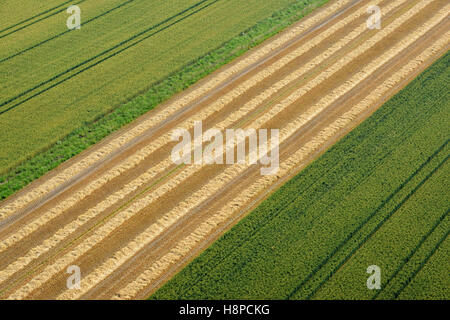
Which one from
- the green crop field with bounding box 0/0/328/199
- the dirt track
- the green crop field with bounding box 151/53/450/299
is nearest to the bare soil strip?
the dirt track

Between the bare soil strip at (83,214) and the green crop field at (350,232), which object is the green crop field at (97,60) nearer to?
the bare soil strip at (83,214)

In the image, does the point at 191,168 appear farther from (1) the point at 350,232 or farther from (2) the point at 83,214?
(1) the point at 350,232

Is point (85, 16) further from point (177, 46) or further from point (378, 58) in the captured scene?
point (378, 58)

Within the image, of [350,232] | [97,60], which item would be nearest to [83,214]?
[350,232]

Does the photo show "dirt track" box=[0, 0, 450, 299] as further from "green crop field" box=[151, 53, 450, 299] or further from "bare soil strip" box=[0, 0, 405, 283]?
"green crop field" box=[151, 53, 450, 299]

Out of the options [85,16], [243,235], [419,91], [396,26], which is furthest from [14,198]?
[396,26]

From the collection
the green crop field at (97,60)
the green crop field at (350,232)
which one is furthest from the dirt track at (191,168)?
the green crop field at (97,60)
